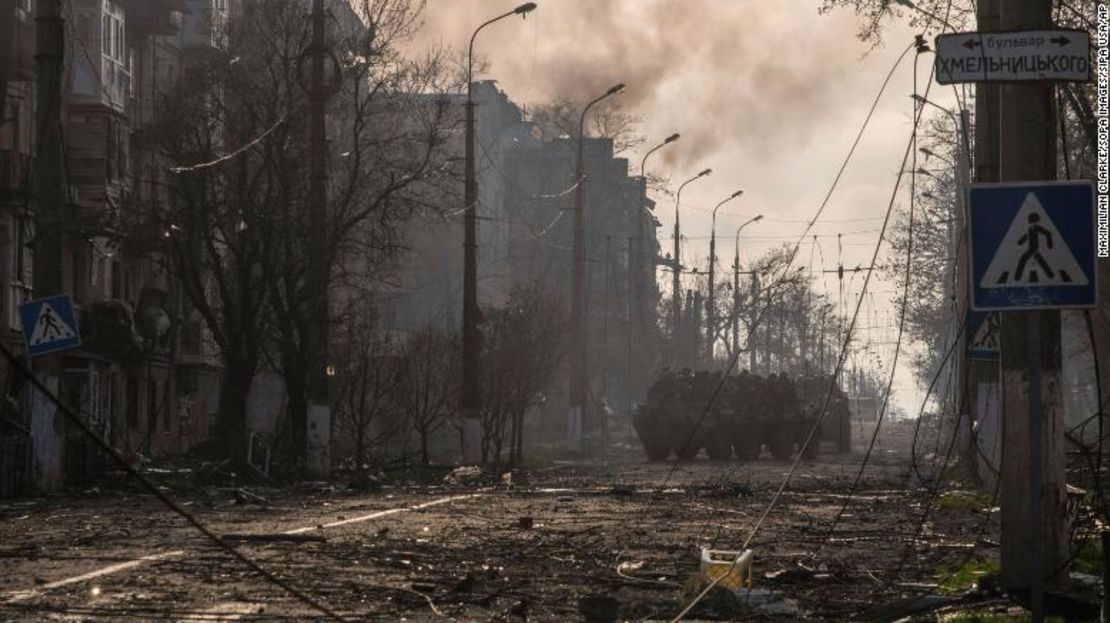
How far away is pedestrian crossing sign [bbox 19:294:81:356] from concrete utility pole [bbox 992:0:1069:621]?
15477 millimetres

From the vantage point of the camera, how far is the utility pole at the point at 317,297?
35750mm

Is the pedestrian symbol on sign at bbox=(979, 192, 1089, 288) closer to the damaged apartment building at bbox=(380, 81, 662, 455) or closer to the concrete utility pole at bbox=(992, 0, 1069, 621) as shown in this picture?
the concrete utility pole at bbox=(992, 0, 1069, 621)

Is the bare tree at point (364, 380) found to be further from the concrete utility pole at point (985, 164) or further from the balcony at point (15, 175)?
the concrete utility pole at point (985, 164)

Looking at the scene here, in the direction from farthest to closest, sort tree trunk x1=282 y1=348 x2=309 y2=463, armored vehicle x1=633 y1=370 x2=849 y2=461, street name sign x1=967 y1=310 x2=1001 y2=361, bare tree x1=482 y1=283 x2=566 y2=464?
armored vehicle x1=633 y1=370 x2=849 y2=461 < bare tree x1=482 y1=283 x2=566 y2=464 < tree trunk x1=282 y1=348 x2=309 y2=463 < street name sign x1=967 y1=310 x2=1001 y2=361

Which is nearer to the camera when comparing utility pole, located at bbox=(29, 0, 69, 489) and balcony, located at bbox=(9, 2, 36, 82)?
utility pole, located at bbox=(29, 0, 69, 489)

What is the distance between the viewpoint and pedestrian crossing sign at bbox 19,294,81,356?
995 inches

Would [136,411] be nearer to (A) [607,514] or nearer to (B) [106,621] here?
(A) [607,514]

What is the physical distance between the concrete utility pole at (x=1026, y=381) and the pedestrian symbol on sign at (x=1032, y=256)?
170 cm

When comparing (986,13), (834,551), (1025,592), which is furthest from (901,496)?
(1025,592)

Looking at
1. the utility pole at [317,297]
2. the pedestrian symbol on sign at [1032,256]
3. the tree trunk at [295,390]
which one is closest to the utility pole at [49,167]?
the utility pole at [317,297]

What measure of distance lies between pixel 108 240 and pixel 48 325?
28582 mm

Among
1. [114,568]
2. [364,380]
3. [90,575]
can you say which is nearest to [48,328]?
[114,568]

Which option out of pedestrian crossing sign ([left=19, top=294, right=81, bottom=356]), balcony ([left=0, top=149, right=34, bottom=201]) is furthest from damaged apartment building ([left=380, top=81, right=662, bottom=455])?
pedestrian crossing sign ([left=19, top=294, right=81, bottom=356])

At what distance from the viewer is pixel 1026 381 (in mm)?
12680
